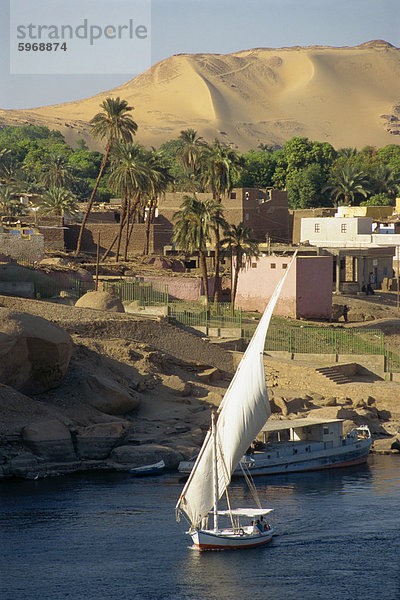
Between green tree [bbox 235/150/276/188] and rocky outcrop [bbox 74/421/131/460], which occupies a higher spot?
green tree [bbox 235/150/276/188]

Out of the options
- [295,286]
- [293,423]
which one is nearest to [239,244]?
[295,286]

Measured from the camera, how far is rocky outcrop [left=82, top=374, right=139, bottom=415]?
130ft

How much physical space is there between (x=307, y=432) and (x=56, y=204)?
141 feet

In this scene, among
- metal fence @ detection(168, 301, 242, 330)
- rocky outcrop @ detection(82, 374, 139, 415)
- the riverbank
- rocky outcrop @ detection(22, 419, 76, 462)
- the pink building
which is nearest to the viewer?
rocky outcrop @ detection(22, 419, 76, 462)

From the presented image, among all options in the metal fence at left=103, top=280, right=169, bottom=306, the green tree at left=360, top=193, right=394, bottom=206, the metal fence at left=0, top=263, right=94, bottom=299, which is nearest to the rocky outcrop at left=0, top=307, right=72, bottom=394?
the metal fence at left=0, top=263, right=94, bottom=299

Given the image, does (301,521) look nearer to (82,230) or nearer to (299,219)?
(82,230)

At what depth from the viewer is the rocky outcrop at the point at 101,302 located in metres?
48.8

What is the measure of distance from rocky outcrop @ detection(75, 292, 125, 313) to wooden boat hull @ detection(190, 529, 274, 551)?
2157 centimetres

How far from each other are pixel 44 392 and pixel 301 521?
13420mm

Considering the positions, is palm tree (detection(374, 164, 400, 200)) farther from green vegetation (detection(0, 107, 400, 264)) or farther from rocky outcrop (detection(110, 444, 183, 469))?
rocky outcrop (detection(110, 444, 183, 469))

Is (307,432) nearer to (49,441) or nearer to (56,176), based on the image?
(49,441)

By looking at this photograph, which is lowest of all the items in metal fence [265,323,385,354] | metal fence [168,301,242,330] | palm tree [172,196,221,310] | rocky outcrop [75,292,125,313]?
metal fence [265,323,385,354]

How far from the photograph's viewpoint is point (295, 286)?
5478cm

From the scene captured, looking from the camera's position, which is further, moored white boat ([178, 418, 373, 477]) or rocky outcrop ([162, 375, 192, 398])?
rocky outcrop ([162, 375, 192, 398])
